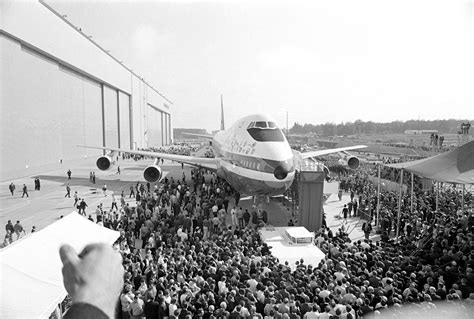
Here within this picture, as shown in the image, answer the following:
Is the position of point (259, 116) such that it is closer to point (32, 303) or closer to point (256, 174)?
point (256, 174)

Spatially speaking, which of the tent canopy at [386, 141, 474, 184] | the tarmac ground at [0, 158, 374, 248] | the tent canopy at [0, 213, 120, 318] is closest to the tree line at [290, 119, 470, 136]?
the tarmac ground at [0, 158, 374, 248]

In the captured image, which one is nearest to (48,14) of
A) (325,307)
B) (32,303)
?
(32,303)

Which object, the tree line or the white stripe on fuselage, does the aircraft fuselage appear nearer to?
the white stripe on fuselage

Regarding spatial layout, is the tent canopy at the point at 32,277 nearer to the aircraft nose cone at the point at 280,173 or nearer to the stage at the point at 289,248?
the stage at the point at 289,248

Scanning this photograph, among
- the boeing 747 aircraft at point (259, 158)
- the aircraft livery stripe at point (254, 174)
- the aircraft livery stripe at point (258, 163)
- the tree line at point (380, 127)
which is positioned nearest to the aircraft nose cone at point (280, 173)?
the boeing 747 aircraft at point (259, 158)

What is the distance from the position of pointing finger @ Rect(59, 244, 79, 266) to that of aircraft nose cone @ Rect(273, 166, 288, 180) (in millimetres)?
17150

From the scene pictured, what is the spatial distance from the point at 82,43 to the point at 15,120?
63.2 ft

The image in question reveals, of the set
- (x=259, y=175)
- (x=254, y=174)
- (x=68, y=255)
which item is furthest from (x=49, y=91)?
(x=68, y=255)

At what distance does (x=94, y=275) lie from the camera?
1707mm

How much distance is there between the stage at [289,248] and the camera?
12.7 metres

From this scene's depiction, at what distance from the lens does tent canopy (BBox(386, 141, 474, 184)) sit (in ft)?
44.4

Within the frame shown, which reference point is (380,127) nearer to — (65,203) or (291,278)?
(65,203)

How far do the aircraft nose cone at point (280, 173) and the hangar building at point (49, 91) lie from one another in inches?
1020

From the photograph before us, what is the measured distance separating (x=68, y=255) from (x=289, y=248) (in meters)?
12.8
